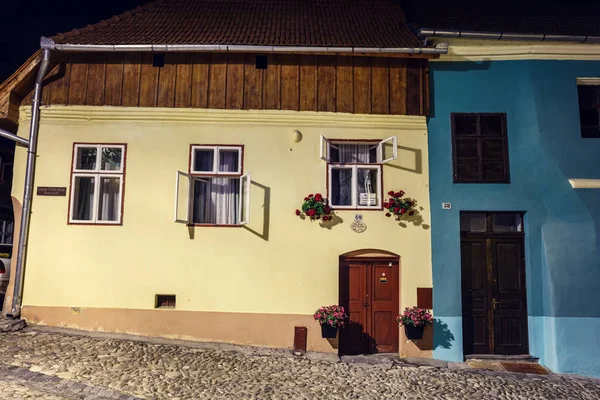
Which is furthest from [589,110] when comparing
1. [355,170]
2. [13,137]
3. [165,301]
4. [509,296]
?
[13,137]

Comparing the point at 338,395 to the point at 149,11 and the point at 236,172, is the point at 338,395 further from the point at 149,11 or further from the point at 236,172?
the point at 149,11

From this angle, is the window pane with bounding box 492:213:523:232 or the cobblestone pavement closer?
the cobblestone pavement

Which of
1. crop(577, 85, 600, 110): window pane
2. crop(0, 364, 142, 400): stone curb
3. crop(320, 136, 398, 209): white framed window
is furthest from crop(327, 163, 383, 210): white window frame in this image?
crop(0, 364, 142, 400): stone curb

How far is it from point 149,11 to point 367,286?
841 centimetres

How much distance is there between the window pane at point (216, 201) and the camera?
826cm

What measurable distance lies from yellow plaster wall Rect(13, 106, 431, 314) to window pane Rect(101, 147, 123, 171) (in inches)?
8.6

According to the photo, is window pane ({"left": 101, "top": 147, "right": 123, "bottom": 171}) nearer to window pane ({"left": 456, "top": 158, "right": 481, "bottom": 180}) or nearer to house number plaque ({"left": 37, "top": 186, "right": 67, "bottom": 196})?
house number plaque ({"left": 37, "top": 186, "right": 67, "bottom": 196})

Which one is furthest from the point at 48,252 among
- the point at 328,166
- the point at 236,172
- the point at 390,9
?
the point at 390,9

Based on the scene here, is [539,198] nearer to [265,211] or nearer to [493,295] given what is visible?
[493,295]

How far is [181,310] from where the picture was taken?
310 inches

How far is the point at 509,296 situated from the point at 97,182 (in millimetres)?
8860

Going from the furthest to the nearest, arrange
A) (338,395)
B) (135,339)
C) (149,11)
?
(149,11) → (135,339) → (338,395)

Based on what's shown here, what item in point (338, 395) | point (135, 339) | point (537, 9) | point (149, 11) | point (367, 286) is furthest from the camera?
point (537, 9)

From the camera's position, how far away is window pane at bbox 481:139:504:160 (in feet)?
27.3
